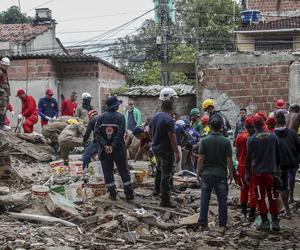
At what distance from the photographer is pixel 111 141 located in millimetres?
9906

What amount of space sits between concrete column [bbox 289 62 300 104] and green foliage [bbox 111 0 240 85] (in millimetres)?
17781

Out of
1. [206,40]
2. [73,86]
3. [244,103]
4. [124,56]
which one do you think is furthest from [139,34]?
[244,103]

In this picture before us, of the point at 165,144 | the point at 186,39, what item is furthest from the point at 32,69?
the point at 186,39

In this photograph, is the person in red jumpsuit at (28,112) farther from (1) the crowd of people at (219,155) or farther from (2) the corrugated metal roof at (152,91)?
(2) the corrugated metal roof at (152,91)

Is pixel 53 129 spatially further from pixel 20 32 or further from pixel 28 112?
pixel 20 32

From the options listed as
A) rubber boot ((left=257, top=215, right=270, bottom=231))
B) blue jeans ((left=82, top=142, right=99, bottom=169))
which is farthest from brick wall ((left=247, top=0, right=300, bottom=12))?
rubber boot ((left=257, top=215, right=270, bottom=231))

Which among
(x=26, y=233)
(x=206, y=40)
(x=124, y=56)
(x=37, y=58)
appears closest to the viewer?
(x=26, y=233)

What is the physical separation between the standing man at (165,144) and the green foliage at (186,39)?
83.0 ft

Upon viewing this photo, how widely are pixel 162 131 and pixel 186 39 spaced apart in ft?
93.6

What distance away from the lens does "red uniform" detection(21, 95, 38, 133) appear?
16781 mm

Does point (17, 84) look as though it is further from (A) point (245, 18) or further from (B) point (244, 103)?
(A) point (245, 18)

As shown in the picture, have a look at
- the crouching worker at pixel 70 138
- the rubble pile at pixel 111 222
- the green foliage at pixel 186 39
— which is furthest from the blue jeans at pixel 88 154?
the green foliage at pixel 186 39

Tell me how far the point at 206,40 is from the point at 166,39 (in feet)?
22.2

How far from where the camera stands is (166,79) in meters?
29.9
